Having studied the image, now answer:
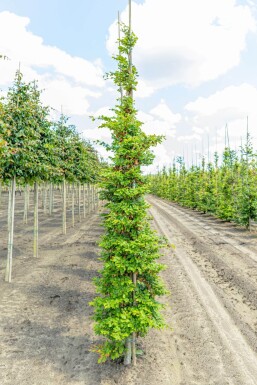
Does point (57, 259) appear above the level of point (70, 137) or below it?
below

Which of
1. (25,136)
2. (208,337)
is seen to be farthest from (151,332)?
(25,136)

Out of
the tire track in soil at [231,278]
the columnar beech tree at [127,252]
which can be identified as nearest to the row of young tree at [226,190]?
the tire track in soil at [231,278]

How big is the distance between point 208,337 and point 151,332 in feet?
4.86

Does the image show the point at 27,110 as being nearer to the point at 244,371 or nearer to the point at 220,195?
the point at 244,371

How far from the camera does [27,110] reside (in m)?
11.1

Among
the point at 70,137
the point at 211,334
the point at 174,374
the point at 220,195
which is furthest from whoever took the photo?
the point at 220,195

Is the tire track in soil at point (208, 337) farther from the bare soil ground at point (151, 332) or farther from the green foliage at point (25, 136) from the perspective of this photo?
the green foliage at point (25, 136)

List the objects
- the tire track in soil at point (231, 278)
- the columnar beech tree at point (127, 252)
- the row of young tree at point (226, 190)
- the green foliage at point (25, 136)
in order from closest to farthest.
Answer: the columnar beech tree at point (127, 252), the tire track in soil at point (231, 278), the green foliage at point (25, 136), the row of young tree at point (226, 190)

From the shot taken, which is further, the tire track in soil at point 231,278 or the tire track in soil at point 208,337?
the tire track in soil at point 231,278

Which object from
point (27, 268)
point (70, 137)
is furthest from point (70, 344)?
point (70, 137)

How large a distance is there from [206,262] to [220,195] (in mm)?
18605

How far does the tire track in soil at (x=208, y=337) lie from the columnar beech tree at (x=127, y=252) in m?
1.40

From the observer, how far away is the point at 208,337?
7512 millimetres

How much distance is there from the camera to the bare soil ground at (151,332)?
5980 mm
